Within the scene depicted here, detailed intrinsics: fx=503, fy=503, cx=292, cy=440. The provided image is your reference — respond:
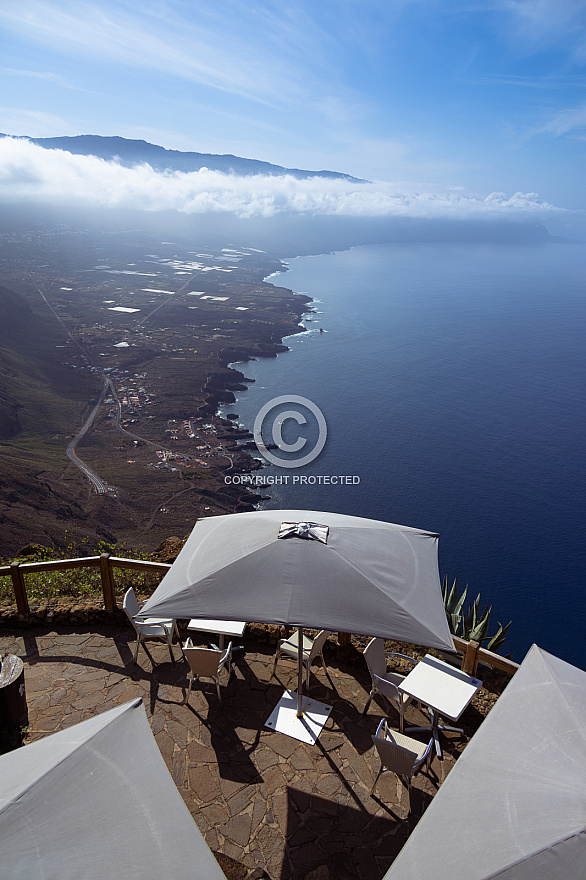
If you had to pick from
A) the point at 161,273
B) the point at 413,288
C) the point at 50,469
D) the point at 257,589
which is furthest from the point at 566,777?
the point at 161,273

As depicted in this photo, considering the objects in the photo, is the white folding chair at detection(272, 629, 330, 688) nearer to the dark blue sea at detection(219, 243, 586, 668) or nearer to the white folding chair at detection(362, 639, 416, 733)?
the white folding chair at detection(362, 639, 416, 733)

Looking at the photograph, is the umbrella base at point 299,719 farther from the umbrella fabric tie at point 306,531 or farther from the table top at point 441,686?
the umbrella fabric tie at point 306,531

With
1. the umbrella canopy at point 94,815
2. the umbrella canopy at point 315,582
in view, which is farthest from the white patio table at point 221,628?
the umbrella canopy at point 94,815

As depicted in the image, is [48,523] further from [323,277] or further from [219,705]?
[323,277]

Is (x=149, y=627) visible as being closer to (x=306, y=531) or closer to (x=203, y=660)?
(x=203, y=660)

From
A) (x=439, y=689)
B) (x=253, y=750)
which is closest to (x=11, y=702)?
(x=253, y=750)

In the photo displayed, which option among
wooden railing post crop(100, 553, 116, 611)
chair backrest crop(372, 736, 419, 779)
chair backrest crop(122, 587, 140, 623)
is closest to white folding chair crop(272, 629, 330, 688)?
chair backrest crop(372, 736, 419, 779)
